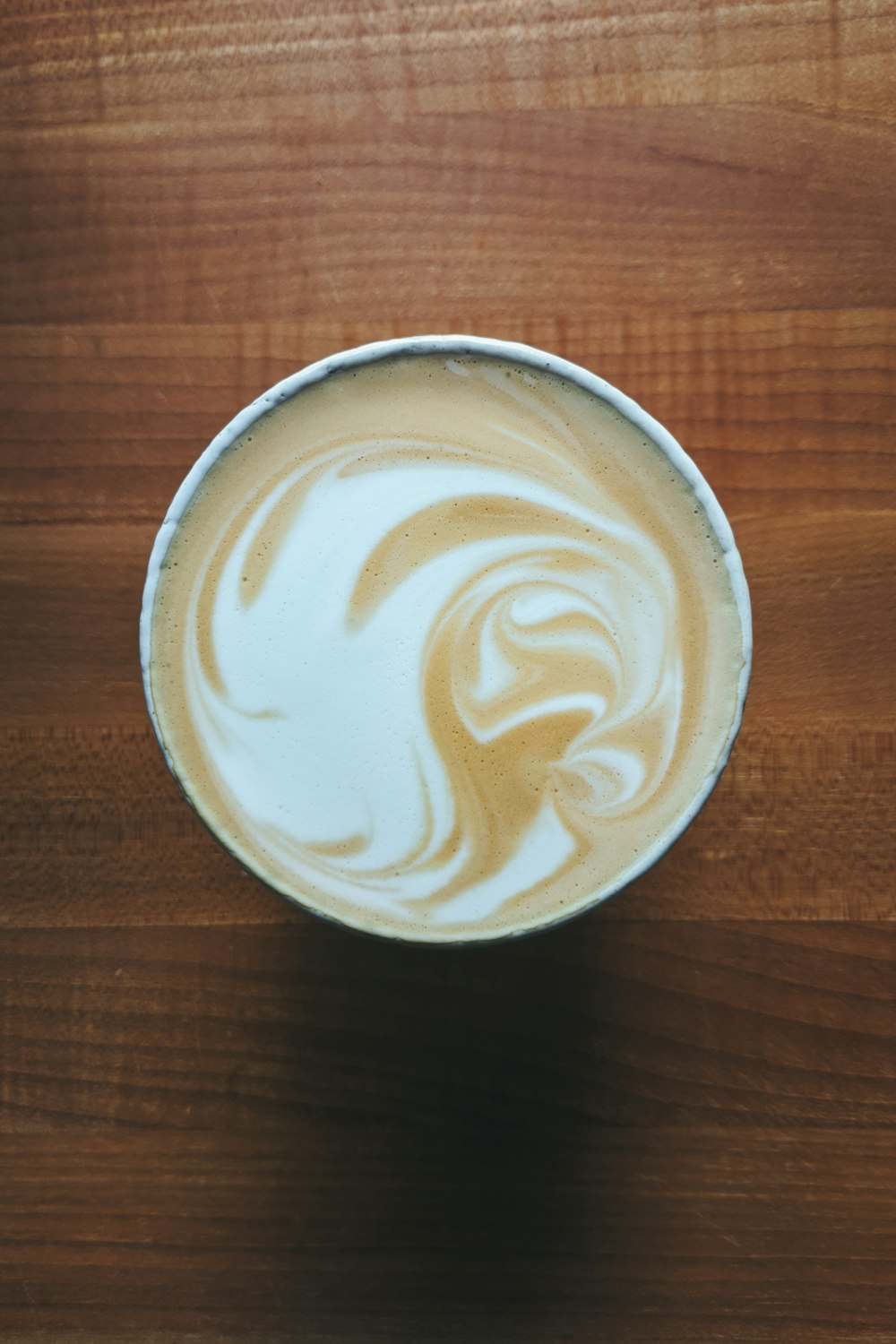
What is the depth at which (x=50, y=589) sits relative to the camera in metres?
0.86

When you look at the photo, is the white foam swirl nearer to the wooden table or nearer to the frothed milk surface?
the frothed milk surface

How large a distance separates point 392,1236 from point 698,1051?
0.29 meters

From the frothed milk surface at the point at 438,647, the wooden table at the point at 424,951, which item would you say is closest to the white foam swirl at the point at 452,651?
the frothed milk surface at the point at 438,647

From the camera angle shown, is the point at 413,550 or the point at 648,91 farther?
the point at 648,91

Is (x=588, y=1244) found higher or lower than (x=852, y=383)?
lower

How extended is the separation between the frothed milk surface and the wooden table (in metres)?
0.22

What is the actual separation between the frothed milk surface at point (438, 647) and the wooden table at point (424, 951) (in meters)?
0.22

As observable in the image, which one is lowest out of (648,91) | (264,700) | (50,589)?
(264,700)

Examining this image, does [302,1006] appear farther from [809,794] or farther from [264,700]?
[809,794]

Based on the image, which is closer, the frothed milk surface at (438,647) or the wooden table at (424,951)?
the frothed milk surface at (438,647)

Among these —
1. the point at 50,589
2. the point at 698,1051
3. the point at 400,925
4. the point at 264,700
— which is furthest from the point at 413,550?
the point at 698,1051

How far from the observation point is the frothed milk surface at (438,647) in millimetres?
645

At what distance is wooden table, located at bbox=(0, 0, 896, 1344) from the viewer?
84cm

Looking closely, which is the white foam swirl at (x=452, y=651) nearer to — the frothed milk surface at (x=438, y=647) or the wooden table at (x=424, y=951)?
the frothed milk surface at (x=438, y=647)
